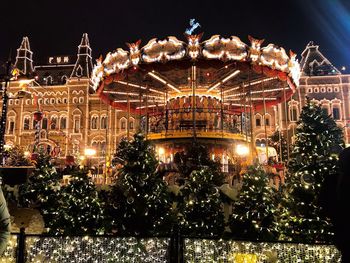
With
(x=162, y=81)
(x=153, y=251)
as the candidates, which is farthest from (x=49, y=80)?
(x=153, y=251)

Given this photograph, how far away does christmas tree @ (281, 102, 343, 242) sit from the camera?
757cm

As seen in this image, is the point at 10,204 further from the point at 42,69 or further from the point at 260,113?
the point at 42,69

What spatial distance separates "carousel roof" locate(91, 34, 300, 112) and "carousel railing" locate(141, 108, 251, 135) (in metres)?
1.82

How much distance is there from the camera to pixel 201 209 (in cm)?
846

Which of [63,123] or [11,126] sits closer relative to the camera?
[63,123]

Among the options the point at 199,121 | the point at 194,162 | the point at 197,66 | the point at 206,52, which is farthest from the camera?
the point at 199,121

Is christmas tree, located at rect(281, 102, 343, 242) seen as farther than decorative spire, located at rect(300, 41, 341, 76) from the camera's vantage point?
No

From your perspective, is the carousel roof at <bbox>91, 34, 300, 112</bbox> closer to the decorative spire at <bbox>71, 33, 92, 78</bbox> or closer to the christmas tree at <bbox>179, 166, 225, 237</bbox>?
the christmas tree at <bbox>179, 166, 225, 237</bbox>

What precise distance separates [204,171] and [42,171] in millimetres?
5944

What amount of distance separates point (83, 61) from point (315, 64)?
32.4 m

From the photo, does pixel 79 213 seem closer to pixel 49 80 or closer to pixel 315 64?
pixel 315 64

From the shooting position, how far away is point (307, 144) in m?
8.22

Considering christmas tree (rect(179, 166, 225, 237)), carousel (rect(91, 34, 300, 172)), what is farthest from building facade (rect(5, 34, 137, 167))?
christmas tree (rect(179, 166, 225, 237))

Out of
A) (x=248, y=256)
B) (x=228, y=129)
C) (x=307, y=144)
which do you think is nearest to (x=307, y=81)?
(x=228, y=129)
